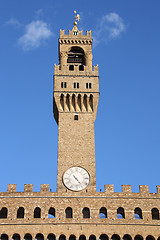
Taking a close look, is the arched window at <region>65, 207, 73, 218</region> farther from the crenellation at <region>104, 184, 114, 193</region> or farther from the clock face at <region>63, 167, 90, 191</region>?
the crenellation at <region>104, 184, 114, 193</region>

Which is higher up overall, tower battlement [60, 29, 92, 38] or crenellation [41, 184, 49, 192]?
tower battlement [60, 29, 92, 38]

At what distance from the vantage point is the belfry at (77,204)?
121 feet

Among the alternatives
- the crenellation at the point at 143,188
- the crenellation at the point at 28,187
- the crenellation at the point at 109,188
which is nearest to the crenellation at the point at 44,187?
the crenellation at the point at 28,187

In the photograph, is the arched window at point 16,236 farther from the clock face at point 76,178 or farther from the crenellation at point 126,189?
the crenellation at point 126,189

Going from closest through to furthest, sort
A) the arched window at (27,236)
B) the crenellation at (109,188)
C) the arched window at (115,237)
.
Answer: the arched window at (27,236), the arched window at (115,237), the crenellation at (109,188)

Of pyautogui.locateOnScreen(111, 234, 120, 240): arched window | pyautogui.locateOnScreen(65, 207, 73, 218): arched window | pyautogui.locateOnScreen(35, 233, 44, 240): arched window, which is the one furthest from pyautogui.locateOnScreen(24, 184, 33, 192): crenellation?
pyautogui.locateOnScreen(111, 234, 120, 240): arched window

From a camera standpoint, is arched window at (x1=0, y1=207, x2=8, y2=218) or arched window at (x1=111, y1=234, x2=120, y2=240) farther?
arched window at (x1=0, y1=207, x2=8, y2=218)

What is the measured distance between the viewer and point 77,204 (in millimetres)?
38406

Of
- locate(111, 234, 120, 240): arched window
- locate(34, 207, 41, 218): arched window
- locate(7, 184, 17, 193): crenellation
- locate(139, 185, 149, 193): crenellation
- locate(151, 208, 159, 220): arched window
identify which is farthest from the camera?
locate(139, 185, 149, 193): crenellation

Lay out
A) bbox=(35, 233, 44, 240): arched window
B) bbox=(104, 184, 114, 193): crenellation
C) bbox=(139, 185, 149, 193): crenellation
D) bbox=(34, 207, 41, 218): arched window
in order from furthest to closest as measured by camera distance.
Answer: bbox=(139, 185, 149, 193): crenellation, bbox=(104, 184, 114, 193): crenellation, bbox=(34, 207, 41, 218): arched window, bbox=(35, 233, 44, 240): arched window

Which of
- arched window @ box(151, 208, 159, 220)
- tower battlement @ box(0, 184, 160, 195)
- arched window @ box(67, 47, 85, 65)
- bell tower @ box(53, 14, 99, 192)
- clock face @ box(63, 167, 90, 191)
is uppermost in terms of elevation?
arched window @ box(67, 47, 85, 65)

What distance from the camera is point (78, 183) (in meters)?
39.9

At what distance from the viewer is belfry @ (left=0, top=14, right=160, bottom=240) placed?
121 ft

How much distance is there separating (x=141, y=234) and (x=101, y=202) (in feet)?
15.3
